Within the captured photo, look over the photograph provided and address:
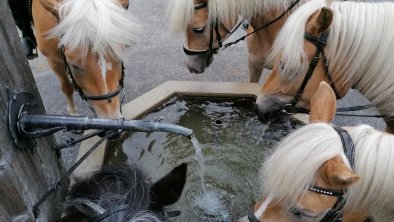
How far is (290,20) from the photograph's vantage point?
2.81 meters

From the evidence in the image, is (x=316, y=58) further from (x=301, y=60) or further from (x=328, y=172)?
(x=328, y=172)

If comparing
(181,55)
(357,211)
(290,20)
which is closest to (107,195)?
(357,211)

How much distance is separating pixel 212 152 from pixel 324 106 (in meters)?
1.79

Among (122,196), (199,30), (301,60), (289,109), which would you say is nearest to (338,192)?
(122,196)

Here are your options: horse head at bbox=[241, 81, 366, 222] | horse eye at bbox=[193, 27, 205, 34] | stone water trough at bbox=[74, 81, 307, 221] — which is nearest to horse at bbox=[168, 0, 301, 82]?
horse eye at bbox=[193, 27, 205, 34]

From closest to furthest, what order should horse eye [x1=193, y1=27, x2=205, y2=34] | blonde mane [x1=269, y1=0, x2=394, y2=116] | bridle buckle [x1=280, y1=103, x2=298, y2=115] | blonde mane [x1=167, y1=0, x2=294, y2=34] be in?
blonde mane [x1=269, y1=0, x2=394, y2=116]
bridle buckle [x1=280, y1=103, x2=298, y2=115]
blonde mane [x1=167, y1=0, x2=294, y2=34]
horse eye [x1=193, y1=27, x2=205, y2=34]

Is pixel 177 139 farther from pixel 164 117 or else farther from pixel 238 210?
pixel 238 210

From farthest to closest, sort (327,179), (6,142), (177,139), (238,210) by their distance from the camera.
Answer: (177,139), (238,210), (327,179), (6,142)

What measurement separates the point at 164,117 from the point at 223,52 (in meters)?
2.29

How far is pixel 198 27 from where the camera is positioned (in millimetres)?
3662

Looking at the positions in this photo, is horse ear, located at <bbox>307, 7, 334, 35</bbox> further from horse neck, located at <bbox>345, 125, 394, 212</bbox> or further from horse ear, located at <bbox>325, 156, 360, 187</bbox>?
horse ear, located at <bbox>325, 156, 360, 187</bbox>

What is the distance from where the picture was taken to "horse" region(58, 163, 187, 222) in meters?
1.78

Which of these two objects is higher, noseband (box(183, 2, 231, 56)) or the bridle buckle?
noseband (box(183, 2, 231, 56))

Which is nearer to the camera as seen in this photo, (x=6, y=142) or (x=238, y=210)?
(x=6, y=142)
